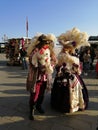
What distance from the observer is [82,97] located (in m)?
5.73

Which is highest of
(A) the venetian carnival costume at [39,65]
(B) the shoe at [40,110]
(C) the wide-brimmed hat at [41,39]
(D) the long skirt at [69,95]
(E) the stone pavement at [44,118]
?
(C) the wide-brimmed hat at [41,39]

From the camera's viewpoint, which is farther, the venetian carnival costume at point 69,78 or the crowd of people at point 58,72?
the venetian carnival costume at point 69,78

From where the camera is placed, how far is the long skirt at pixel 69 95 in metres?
5.54

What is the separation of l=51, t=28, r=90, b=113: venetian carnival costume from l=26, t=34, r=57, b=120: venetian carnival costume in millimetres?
276

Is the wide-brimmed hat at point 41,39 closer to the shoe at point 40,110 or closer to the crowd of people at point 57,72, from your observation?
the crowd of people at point 57,72

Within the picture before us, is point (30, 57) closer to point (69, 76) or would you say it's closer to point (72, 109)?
point (69, 76)

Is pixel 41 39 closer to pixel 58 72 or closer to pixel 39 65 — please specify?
pixel 39 65

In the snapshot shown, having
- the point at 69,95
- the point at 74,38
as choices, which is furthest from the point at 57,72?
the point at 74,38

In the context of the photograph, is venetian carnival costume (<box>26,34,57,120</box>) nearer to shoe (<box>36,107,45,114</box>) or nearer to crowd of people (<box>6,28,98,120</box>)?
crowd of people (<box>6,28,98,120</box>)

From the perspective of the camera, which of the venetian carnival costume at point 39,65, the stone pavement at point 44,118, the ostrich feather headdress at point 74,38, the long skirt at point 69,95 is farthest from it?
the ostrich feather headdress at point 74,38

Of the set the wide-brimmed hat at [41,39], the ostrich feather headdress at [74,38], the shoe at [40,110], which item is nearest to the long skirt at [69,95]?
the shoe at [40,110]

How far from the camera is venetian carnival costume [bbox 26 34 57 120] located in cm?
521

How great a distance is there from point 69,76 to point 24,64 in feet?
29.9

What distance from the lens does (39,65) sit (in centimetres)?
522
